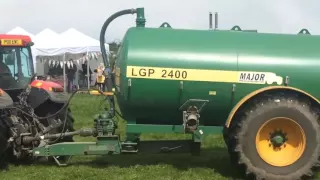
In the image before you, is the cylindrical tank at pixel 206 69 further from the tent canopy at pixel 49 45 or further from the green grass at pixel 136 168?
the tent canopy at pixel 49 45

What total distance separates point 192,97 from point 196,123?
0.33 metres

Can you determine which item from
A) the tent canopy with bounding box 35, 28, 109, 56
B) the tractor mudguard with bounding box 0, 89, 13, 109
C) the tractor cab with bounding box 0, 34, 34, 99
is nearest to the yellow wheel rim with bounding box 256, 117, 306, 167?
the tractor mudguard with bounding box 0, 89, 13, 109

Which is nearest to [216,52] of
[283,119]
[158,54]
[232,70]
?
[232,70]

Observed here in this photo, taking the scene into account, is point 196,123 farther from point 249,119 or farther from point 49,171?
point 49,171

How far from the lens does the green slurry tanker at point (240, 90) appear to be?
19.2ft

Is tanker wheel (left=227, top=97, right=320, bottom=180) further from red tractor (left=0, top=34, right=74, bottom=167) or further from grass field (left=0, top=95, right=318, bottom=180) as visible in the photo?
red tractor (left=0, top=34, right=74, bottom=167)

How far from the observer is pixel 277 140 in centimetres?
596

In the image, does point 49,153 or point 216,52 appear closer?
point 216,52

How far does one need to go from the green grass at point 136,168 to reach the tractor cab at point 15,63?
4.60 feet

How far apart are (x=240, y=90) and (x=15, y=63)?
390 centimetres

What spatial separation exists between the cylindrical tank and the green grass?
0.91 metres

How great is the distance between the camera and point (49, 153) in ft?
21.2

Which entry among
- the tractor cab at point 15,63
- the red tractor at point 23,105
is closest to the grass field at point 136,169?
the red tractor at point 23,105

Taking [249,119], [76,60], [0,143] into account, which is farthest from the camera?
Answer: [76,60]
